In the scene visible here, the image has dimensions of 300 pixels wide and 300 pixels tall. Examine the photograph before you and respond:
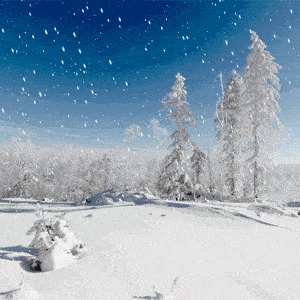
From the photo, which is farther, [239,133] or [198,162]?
[198,162]

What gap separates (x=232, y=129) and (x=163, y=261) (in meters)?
19.4

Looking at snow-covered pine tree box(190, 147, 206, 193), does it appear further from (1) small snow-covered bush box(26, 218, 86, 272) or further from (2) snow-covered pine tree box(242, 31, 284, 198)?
(1) small snow-covered bush box(26, 218, 86, 272)

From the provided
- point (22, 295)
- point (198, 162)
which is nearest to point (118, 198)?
point (22, 295)

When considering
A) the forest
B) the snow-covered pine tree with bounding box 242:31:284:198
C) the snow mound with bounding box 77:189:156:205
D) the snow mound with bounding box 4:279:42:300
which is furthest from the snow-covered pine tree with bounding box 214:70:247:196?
the snow mound with bounding box 4:279:42:300

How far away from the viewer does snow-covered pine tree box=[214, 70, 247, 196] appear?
20828 mm

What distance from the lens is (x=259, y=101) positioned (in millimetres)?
17328

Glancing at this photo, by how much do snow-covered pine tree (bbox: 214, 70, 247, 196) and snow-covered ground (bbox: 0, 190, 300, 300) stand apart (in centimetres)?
1372

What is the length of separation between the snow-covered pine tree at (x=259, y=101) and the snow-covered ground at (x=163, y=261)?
1142 centimetres

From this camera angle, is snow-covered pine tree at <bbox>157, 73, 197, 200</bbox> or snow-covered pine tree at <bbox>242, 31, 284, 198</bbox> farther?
snow-covered pine tree at <bbox>157, 73, 197, 200</bbox>

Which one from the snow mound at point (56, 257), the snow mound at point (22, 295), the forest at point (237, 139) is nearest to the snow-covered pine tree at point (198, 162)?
the forest at point (237, 139)

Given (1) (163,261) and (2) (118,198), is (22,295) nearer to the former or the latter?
(1) (163,261)

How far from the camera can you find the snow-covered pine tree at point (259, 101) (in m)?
17.3

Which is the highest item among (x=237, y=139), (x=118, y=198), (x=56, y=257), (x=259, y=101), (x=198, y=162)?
(x=259, y=101)

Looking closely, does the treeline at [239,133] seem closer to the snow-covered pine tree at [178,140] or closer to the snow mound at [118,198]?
the snow-covered pine tree at [178,140]
